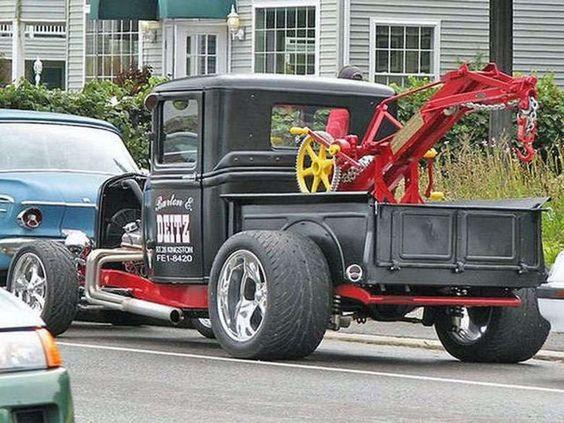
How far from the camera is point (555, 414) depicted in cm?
960

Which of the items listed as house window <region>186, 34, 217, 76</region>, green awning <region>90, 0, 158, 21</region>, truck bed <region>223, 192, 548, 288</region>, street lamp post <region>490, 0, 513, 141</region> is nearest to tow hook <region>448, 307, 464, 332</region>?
truck bed <region>223, 192, 548, 288</region>

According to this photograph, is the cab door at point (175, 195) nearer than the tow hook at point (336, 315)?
No

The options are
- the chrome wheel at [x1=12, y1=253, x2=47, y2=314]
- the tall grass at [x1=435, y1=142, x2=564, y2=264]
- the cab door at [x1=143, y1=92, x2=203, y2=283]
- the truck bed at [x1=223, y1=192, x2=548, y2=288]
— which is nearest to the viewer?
the truck bed at [x1=223, y1=192, x2=548, y2=288]

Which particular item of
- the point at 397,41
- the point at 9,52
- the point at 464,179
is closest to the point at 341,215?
the point at 464,179

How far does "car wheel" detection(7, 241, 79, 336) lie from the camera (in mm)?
13914

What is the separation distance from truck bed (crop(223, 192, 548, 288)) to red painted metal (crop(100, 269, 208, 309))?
1.04 meters

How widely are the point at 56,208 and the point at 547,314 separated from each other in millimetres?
5724

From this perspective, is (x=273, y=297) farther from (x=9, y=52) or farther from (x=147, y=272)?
(x=9, y=52)

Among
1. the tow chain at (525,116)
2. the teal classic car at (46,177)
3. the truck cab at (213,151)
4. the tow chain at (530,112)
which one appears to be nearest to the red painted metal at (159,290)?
the truck cab at (213,151)

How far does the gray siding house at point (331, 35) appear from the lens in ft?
108

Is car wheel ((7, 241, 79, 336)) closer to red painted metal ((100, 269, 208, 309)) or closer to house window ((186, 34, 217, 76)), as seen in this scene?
red painted metal ((100, 269, 208, 309))

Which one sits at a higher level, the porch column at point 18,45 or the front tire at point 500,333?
the porch column at point 18,45

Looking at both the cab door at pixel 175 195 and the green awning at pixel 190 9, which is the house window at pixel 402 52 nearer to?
the green awning at pixel 190 9

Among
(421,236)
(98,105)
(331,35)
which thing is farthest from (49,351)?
(331,35)
